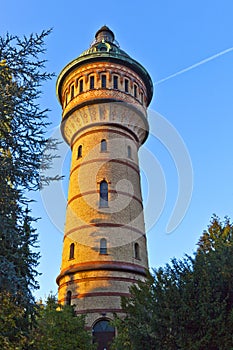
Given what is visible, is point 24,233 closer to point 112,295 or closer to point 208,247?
point 208,247

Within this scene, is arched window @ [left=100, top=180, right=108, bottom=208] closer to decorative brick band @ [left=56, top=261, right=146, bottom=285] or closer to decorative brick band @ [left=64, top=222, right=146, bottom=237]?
decorative brick band @ [left=64, top=222, right=146, bottom=237]

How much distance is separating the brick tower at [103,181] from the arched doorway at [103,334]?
4 centimetres

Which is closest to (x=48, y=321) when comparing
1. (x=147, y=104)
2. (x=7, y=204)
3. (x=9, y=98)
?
(x=7, y=204)

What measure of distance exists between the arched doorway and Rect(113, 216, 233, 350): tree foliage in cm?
429

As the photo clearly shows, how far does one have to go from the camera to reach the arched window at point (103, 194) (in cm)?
1839

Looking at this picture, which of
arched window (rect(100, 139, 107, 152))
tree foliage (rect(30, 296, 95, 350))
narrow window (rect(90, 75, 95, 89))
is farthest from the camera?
narrow window (rect(90, 75, 95, 89))

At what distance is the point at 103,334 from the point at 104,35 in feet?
59.0

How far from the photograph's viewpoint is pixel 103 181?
62.4 ft

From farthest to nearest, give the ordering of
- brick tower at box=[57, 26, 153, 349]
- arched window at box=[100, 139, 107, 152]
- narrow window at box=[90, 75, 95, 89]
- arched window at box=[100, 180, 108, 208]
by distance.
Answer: narrow window at box=[90, 75, 95, 89] < arched window at box=[100, 139, 107, 152] < arched window at box=[100, 180, 108, 208] < brick tower at box=[57, 26, 153, 349]

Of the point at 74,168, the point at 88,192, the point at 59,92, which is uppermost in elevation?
the point at 59,92

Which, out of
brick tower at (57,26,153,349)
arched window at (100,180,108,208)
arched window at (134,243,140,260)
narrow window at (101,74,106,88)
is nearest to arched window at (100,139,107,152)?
brick tower at (57,26,153,349)

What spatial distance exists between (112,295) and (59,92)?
12620mm

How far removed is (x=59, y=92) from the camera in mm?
23750

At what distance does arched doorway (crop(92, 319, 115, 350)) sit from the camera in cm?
1595
